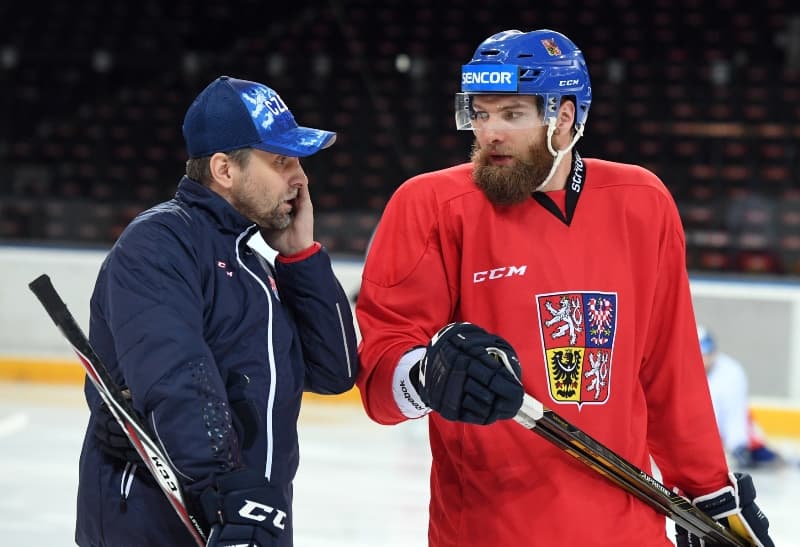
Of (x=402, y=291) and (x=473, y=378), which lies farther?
(x=402, y=291)

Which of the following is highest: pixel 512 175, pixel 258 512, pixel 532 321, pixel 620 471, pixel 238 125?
pixel 238 125

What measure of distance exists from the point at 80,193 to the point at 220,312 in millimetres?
6956

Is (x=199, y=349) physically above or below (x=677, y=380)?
above

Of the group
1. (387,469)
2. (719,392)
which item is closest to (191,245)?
(387,469)

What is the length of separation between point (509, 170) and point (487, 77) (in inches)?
6.6

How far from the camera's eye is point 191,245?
188 centimetres

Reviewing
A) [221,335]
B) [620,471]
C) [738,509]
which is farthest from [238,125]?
[738,509]

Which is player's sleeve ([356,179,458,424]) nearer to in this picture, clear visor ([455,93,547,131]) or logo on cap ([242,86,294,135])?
clear visor ([455,93,547,131])

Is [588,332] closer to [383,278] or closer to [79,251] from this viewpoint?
[383,278]

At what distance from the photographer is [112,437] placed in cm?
190

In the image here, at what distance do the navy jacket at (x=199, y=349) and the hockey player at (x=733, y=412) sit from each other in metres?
4.05

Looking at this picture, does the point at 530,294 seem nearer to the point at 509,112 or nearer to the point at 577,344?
the point at 577,344

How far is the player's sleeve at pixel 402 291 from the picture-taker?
213cm

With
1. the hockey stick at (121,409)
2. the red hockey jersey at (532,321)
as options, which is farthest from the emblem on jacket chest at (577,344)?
the hockey stick at (121,409)
